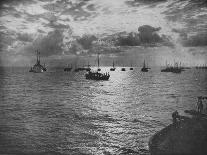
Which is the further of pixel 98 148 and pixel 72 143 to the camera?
pixel 72 143

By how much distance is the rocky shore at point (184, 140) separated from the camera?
18.6 metres

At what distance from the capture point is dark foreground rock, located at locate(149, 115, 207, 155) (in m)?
18.6

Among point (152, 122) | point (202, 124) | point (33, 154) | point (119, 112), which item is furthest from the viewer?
point (119, 112)

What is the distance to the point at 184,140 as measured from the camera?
19.5 meters

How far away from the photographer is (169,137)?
20859 mm

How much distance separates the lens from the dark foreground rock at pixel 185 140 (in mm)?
18634

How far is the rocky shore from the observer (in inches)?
734

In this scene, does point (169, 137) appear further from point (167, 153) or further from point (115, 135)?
point (115, 135)

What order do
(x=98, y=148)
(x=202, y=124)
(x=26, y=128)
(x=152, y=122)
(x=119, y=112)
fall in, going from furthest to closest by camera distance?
(x=119, y=112) → (x=152, y=122) → (x=26, y=128) → (x=98, y=148) → (x=202, y=124)

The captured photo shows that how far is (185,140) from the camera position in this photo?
19.5 m

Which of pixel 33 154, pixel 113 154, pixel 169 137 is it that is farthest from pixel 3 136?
pixel 169 137

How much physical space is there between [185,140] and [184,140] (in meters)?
0.08

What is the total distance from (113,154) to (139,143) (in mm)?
4396

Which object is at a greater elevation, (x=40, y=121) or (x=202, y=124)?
(x=202, y=124)
